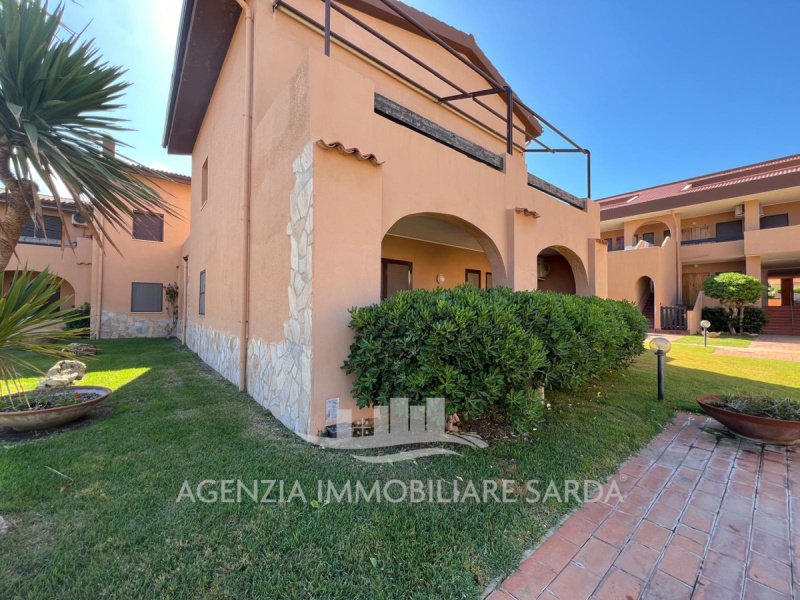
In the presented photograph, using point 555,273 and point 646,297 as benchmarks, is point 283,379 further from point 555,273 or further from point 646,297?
point 646,297

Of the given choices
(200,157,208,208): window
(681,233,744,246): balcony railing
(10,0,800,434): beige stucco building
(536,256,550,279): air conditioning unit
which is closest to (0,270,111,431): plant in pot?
(10,0,800,434): beige stucco building

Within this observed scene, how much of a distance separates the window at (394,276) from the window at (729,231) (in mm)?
19659

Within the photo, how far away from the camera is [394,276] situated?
9.43 m

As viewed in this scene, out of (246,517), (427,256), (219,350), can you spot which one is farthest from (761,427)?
(219,350)

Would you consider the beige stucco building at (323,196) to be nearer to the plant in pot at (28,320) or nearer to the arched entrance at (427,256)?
the arched entrance at (427,256)

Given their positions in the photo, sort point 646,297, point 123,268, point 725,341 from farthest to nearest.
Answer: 1. point 646,297
2. point 123,268
3. point 725,341

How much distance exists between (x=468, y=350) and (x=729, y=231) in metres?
24.7

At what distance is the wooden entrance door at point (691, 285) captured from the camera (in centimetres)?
2045

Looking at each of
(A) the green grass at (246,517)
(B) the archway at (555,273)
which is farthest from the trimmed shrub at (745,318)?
(A) the green grass at (246,517)

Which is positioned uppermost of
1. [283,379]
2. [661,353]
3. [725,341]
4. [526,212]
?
[526,212]

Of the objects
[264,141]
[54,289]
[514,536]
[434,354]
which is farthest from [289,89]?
[514,536]

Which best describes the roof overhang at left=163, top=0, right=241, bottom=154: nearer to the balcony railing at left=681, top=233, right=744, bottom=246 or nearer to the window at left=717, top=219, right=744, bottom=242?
the balcony railing at left=681, top=233, right=744, bottom=246

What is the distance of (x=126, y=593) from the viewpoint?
6.37ft

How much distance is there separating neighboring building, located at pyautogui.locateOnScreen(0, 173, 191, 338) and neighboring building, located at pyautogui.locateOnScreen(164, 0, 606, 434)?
19.5 ft
